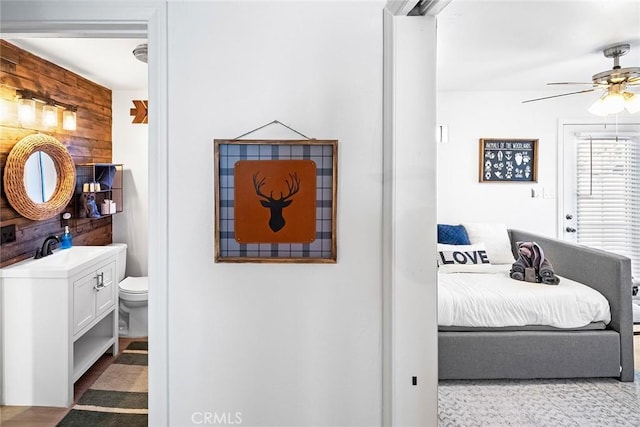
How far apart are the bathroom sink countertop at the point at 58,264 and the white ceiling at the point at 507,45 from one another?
147 centimetres

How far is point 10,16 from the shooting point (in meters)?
1.43

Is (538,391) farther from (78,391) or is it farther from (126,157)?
(126,157)

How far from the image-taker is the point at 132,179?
4.09 metres

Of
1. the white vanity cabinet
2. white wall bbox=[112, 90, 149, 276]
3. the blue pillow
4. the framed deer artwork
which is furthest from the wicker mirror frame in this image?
the blue pillow

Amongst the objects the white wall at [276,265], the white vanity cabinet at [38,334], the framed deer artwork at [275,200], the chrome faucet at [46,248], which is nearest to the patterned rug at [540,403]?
the white wall at [276,265]

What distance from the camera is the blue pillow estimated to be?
4.02m

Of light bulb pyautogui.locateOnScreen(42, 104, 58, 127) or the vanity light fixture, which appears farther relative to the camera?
light bulb pyautogui.locateOnScreen(42, 104, 58, 127)

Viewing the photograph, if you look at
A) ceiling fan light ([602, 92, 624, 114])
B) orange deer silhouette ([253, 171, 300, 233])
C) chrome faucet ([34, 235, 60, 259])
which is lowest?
chrome faucet ([34, 235, 60, 259])

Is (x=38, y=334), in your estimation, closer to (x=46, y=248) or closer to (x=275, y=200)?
(x=46, y=248)

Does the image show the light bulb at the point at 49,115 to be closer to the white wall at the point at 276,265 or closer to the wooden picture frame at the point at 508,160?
the white wall at the point at 276,265

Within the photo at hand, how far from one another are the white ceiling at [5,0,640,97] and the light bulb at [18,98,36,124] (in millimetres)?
384

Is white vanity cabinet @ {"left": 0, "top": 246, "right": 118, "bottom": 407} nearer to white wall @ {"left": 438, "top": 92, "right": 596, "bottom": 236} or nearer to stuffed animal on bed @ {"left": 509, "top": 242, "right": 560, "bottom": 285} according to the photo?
stuffed animal on bed @ {"left": 509, "top": 242, "right": 560, "bottom": 285}

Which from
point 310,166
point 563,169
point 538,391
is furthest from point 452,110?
point 310,166

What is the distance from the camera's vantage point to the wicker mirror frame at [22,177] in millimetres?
2629
